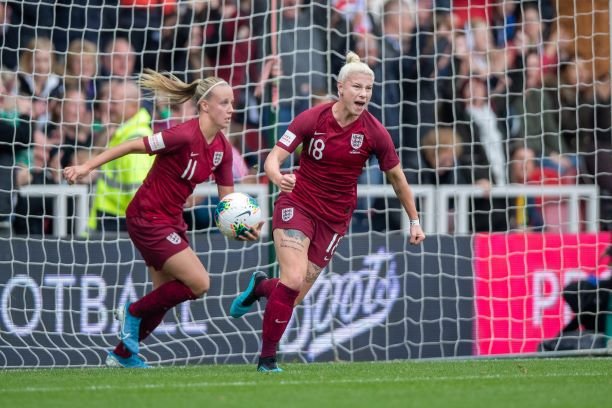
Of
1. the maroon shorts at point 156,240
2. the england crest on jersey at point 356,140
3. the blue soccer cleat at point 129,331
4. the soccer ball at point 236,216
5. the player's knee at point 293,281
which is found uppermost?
the england crest on jersey at point 356,140

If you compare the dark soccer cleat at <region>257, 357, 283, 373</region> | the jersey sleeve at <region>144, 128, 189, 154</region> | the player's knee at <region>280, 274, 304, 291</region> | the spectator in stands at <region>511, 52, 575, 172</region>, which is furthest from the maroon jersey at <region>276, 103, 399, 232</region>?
the spectator in stands at <region>511, 52, 575, 172</region>

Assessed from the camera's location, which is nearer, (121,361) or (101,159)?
(101,159)

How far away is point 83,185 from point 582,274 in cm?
445

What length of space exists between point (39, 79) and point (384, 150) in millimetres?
4047

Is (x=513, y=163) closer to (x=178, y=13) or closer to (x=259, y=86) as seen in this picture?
(x=259, y=86)

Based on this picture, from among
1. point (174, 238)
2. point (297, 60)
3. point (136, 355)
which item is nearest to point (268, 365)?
point (174, 238)

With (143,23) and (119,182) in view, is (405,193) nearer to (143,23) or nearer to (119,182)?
(119,182)

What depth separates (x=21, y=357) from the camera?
393 inches

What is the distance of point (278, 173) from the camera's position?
25.5 ft

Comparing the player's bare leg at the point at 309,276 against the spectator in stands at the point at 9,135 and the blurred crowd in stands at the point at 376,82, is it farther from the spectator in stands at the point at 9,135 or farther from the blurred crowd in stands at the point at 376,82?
the spectator in stands at the point at 9,135

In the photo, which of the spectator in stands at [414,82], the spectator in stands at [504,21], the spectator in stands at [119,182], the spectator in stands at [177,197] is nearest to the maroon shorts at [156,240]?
the spectator in stands at [177,197]

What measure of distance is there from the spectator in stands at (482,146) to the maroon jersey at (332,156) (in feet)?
11.7

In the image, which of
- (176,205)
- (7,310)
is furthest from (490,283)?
(7,310)

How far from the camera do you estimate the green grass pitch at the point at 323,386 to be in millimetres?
6543
